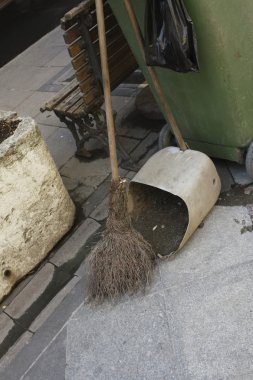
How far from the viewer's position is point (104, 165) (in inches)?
158

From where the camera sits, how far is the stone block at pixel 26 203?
9.42 ft

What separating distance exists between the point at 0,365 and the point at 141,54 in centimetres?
221

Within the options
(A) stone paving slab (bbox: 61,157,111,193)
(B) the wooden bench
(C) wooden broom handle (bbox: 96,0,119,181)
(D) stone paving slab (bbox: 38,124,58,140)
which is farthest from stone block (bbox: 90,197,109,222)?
(D) stone paving slab (bbox: 38,124,58,140)

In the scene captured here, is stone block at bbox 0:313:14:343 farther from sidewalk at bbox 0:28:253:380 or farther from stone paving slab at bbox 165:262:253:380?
stone paving slab at bbox 165:262:253:380

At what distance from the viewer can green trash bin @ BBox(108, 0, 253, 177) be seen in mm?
2562

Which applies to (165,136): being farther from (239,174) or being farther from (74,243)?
(74,243)

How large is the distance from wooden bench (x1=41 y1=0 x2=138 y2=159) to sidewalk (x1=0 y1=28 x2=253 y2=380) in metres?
0.73

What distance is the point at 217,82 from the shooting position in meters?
2.75

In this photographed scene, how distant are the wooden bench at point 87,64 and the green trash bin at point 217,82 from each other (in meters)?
0.43

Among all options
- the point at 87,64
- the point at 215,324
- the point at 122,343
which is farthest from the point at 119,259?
the point at 87,64

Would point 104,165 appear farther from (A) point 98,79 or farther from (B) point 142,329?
(B) point 142,329

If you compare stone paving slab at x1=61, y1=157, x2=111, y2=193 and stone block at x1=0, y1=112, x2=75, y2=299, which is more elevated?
stone block at x1=0, y1=112, x2=75, y2=299

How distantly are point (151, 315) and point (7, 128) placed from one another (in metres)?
1.57

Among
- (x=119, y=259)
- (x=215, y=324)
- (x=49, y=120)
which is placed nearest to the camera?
(x=215, y=324)
